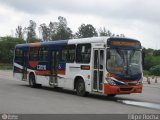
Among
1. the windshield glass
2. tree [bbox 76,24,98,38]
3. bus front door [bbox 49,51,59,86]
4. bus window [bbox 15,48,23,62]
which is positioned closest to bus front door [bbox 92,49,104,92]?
the windshield glass

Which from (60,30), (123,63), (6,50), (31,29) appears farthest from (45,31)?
(123,63)

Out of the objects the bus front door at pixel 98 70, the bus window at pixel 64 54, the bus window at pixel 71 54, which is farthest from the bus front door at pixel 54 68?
the bus front door at pixel 98 70

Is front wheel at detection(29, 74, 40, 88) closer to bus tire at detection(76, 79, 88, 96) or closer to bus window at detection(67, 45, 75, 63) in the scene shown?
bus window at detection(67, 45, 75, 63)

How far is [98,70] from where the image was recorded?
64.0 ft

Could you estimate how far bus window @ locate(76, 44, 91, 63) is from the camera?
20.4 meters

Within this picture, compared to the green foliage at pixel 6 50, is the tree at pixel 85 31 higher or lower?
higher

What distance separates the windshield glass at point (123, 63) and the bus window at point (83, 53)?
1546 mm

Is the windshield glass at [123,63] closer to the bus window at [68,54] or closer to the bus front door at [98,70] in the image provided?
the bus front door at [98,70]

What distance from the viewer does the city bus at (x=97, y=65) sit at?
62.3 feet

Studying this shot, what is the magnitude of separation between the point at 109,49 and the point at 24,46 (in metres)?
10.7

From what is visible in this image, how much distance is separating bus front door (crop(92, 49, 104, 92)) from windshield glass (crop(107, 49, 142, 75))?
0.48 m

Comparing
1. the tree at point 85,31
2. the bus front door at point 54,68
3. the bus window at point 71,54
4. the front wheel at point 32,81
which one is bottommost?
the front wheel at point 32,81

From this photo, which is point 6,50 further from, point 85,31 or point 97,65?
point 97,65

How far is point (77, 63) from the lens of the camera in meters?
21.2
